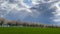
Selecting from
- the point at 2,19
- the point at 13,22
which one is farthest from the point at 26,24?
the point at 2,19

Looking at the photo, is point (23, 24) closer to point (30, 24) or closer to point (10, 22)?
point (30, 24)

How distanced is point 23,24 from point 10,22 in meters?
12.2

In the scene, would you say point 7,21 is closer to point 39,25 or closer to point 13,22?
point 13,22

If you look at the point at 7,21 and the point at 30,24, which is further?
the point at 7,21

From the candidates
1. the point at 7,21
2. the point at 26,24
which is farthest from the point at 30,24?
the point at 7,21

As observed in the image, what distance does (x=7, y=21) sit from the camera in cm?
13088

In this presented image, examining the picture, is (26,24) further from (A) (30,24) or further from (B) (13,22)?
(B) (13,22)

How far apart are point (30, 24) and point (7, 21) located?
19509 millimetres

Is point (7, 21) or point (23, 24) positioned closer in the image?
point (23, 24)

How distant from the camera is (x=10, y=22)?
420ft

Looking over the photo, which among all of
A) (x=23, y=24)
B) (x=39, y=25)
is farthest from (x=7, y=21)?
(x=39, y=25)

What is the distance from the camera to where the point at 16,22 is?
411 ft

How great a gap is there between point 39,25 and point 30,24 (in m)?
5.91

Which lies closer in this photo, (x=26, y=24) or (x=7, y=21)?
(x=26, y=24)
